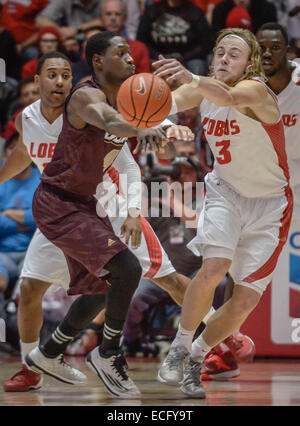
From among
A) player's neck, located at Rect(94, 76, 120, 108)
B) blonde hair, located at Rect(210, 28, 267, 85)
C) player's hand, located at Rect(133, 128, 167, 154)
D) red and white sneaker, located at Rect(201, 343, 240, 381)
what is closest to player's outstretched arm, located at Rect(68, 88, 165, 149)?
player's hand, located at Rect(133, 128, 167, 154)

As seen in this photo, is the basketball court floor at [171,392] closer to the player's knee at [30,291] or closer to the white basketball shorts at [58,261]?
the player's knee at [30,291]

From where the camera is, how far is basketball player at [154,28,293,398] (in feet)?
15.7

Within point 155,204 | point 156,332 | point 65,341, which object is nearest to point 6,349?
point 156,332

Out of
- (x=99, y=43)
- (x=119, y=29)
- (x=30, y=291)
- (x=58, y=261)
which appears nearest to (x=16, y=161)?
(x=58, y=261)

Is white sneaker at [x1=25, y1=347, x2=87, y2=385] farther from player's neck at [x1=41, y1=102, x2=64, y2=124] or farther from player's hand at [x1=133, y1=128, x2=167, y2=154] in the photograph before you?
player's hand at [x1=133, y1=128, x2=167, y2=154]

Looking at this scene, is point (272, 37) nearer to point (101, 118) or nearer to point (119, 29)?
point (101, 118)

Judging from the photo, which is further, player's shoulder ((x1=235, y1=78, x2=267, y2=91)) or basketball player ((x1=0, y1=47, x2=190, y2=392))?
basketball player ((x1=0, y1=47, x2=190, y2=392))

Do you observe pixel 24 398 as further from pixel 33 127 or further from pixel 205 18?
pixel 205 18

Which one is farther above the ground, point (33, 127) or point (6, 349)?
point (33, 127)

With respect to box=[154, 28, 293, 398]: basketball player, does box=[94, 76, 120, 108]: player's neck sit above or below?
above

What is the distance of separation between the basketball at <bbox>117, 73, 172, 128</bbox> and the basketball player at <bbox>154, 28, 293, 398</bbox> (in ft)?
2.19

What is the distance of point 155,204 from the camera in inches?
276

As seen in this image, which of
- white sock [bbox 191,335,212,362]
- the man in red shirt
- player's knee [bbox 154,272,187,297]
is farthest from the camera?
the man in red shirt

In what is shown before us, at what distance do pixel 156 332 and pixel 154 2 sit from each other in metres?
3.84
